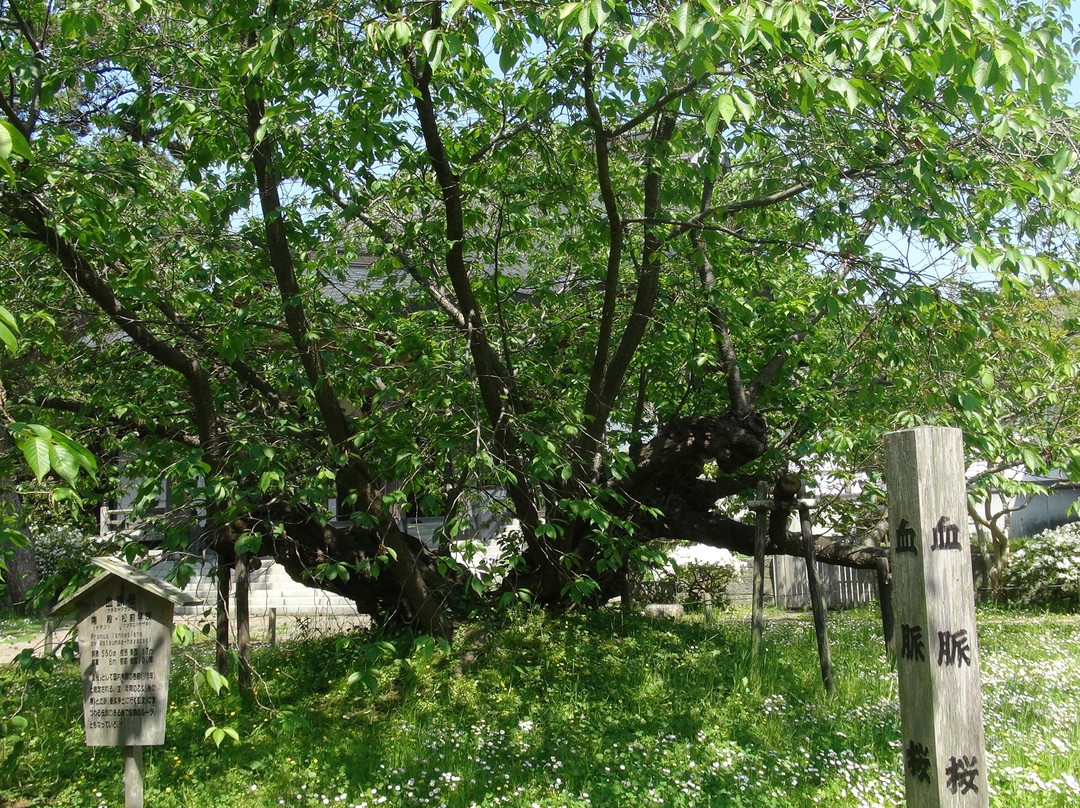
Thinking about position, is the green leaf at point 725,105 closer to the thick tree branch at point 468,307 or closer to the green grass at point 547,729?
the thick tree branch at point 468,307

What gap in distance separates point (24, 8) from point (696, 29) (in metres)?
5.69

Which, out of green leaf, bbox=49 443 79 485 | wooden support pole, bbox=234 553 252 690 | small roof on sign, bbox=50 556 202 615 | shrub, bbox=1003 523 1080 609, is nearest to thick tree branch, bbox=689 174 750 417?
wooden support pole, bbox=234 553 252 690

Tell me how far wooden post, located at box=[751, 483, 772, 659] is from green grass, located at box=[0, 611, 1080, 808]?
27 cm

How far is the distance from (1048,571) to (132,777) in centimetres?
1395

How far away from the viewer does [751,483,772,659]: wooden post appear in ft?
25.9

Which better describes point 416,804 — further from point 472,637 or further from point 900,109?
point 900,109

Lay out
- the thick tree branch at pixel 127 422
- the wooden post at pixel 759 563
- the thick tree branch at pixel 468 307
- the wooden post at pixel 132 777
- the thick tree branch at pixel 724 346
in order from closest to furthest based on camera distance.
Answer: the wooden post at pixel 132 777
the thick tree branch at pixel 468 307
the thick tree branch at pixel 127 422
the thick tree branch at pixel 724 346
the wooden post at pixel 759 563

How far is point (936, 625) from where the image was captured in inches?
145

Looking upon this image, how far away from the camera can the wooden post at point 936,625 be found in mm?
3652

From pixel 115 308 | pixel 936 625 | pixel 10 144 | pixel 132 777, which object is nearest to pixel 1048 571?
pixel 936 625

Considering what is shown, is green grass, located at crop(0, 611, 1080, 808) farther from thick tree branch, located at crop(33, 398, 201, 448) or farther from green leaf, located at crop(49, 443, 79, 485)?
green leaf, located at crop(49, 443, 79, 485)

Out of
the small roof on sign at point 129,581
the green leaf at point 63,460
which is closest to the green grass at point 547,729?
the small roof on sign at point 129,581

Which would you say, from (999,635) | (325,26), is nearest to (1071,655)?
(999,635)

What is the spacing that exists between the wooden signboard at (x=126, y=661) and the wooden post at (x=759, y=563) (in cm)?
482
